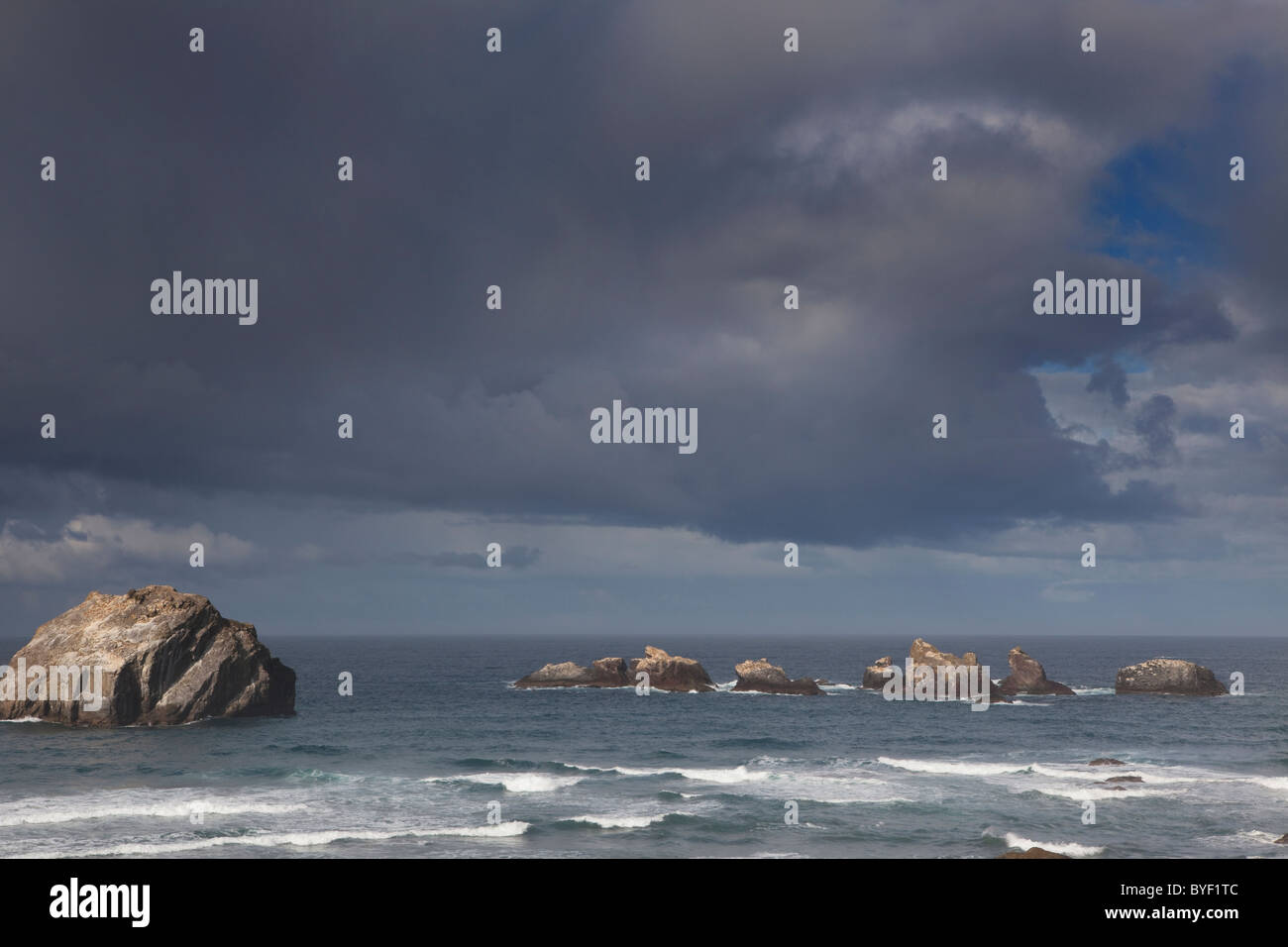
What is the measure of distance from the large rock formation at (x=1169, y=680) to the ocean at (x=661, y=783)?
25.0 feet

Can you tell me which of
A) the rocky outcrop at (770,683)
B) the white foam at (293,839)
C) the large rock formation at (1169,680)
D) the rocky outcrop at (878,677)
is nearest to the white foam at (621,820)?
the white foam at (293,839)

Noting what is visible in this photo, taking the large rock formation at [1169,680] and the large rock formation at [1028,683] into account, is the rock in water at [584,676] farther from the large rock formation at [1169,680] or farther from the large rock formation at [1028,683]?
the large rock formation at [1169,680]

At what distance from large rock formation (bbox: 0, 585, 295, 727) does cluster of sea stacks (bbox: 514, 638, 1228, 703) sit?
1788 inches

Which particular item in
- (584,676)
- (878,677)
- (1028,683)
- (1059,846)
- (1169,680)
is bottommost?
(584,676)

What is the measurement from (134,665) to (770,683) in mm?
61824

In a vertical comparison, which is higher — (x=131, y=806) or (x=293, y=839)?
(x=293, y=839)

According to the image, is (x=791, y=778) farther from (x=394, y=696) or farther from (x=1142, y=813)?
(x=394, y=696)

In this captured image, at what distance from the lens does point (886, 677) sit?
10412 cm

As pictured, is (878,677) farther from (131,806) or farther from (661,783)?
(131,806)

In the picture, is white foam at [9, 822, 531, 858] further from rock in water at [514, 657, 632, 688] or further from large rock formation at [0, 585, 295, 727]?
rock in water at [514, 657, 632, 688]

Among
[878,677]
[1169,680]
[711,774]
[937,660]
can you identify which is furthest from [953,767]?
[1169,680]

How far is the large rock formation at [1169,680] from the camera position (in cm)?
9500

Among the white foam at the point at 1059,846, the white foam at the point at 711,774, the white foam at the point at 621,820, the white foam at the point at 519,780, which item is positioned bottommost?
the white foam at the point at 711,774
